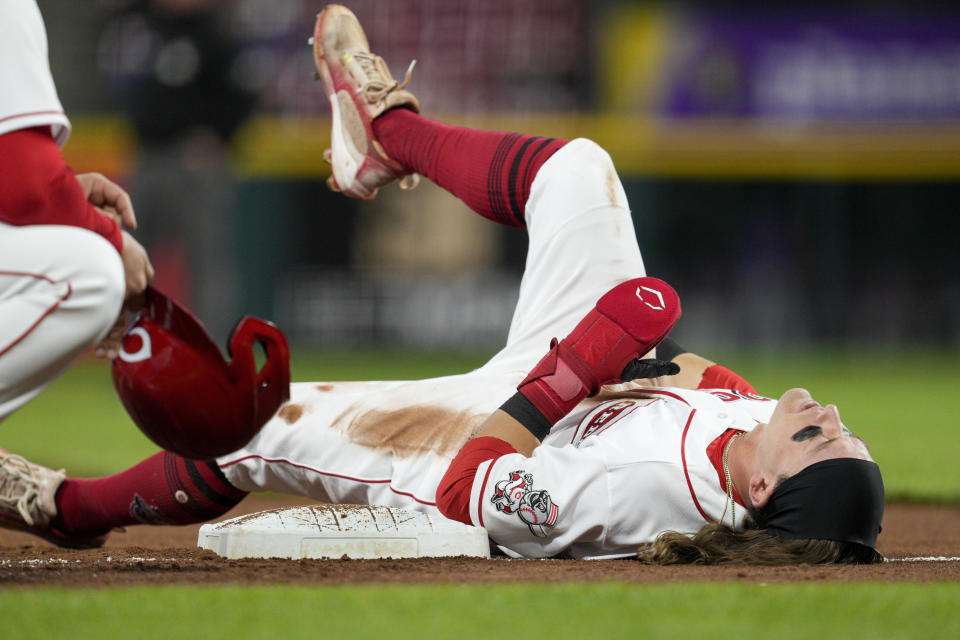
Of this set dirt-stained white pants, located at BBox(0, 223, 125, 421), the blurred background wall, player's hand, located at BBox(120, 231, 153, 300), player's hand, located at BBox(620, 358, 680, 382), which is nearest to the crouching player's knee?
dirt-stained white pants, located at BBox(0, 223, 125, 421)

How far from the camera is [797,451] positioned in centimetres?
254

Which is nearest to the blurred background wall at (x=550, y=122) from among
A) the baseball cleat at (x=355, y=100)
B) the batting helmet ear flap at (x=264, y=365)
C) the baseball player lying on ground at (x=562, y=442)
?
the baseball cleat at (x=355, y=100)

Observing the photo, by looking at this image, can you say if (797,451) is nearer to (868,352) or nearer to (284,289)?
(284,289)

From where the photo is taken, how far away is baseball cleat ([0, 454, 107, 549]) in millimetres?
2955

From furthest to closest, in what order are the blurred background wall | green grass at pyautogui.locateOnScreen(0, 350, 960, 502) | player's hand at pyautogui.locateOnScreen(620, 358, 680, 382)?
the blurred background wall → green grass at pyautogui.locateOnScreen(0, 350, 960, 502) → player's hand at pyautogui.locateOnScreen(620, 358, 680, 382)

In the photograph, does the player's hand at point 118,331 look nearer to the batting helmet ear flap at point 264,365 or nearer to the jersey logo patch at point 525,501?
the batting helmet ear flap at point 264,365

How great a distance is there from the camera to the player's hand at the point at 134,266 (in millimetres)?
2332

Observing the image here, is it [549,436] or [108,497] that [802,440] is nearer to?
[549,436]

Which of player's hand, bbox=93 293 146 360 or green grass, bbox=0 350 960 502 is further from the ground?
player's hand, bbox=93 293 146 360

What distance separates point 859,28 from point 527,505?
1067 centimetres

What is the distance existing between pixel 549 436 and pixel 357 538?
53 centimetres

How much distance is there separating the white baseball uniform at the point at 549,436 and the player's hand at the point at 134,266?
67 cm

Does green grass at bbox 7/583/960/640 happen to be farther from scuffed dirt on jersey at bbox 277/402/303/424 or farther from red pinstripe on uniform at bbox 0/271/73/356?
scuffed dirt on jersey at bbox 277/402/303/424

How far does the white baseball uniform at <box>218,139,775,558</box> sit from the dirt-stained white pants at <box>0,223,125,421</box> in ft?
2.63
